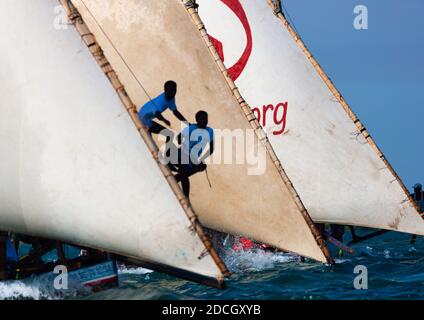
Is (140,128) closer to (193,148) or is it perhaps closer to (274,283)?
(193,148)

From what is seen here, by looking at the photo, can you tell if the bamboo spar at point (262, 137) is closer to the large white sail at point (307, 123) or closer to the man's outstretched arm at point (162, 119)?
the man's outstretched arm at point (162, 119)

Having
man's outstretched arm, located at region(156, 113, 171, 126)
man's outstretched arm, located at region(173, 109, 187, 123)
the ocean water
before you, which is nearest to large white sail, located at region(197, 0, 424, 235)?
the ocean water

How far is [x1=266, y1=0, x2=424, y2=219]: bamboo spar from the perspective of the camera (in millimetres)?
23391

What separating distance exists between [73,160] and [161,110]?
5.99 meters

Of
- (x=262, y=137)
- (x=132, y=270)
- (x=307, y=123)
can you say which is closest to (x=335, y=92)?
(x=307, y=123)

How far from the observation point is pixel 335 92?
23.9 m

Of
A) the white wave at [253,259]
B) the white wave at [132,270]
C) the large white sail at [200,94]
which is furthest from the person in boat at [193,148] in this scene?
the white wave at [253,259]

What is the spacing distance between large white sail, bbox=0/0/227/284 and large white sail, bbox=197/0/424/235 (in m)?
10.00

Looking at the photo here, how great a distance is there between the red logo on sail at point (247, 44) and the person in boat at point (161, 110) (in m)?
4.60

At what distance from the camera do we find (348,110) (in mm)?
23781

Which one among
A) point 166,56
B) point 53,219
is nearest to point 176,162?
point 166,56

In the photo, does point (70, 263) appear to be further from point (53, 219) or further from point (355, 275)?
point (355, 275)
